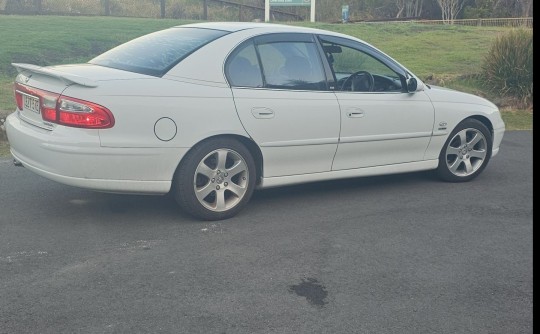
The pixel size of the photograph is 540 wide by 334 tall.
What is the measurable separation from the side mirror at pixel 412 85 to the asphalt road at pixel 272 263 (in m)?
0.96

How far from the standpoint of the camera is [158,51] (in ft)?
19.2

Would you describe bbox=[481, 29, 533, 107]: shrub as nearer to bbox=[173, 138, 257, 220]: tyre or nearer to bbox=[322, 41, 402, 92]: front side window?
bbox=[322, 41, 402, 92]: front side window

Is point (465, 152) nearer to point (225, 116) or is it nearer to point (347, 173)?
point (347, 173)

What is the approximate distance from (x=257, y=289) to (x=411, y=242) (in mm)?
1527

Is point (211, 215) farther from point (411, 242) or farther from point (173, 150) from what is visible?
point (411, 242)

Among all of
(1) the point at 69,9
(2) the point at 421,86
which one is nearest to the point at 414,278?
(2) the point at 421,86

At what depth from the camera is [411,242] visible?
5285 mm

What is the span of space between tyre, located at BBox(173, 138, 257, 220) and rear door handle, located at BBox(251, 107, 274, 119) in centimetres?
27

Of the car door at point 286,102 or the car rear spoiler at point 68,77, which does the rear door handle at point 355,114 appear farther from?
the car rear spoiler at point 68,77

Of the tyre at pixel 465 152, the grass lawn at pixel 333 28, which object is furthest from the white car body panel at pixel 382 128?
the grass lawn at pixel 333 28

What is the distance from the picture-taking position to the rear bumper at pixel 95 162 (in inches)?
199

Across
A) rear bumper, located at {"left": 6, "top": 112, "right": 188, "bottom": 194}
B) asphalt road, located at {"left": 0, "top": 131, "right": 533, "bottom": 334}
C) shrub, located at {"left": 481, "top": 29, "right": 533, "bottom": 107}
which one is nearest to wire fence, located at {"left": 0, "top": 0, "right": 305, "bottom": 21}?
shrub, located at {"left": 481, "top": 29, "right": 533, "bottom": 107}

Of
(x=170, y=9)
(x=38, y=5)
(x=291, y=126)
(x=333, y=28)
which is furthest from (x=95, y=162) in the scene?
(x=170, y=9)

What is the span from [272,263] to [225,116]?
1.32 metres
